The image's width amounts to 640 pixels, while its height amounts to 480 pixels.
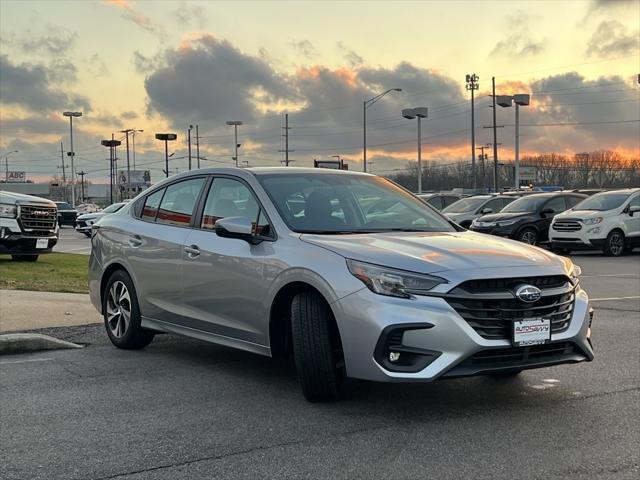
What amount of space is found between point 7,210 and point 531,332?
495 inches

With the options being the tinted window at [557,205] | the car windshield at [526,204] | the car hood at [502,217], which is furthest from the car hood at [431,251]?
the tinted window at [557,205]

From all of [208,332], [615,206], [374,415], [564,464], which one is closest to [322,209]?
[208,332]

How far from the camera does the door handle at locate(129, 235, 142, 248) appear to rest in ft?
21.5

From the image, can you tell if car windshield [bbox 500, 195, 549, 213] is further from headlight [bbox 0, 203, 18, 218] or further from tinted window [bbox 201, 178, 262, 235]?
tinted window [bbox 201, 178, 262, 235]

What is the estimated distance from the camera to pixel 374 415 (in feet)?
15.2

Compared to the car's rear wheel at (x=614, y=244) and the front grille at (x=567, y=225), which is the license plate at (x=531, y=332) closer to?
the front grille at (x=567, y=225)

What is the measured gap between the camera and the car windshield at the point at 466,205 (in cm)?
2339

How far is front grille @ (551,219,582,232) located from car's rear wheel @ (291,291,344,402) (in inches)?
610

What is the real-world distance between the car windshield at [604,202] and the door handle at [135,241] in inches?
614

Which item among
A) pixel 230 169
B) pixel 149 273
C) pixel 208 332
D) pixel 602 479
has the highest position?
pixel 230 169

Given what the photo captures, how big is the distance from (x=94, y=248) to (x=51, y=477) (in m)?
3.93

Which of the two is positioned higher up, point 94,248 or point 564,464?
point 94,248

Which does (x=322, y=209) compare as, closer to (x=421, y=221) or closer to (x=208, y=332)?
(x=421, y=221)

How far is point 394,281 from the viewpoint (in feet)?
14.4
